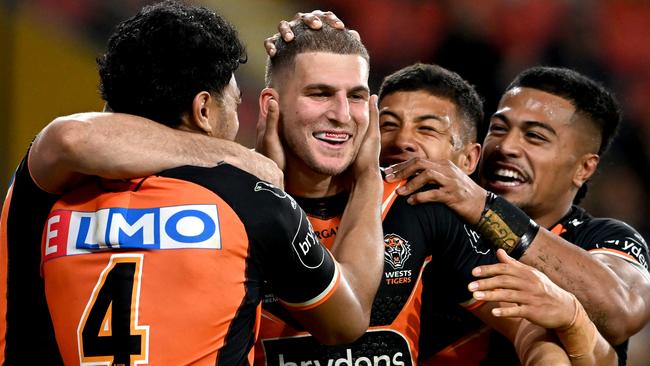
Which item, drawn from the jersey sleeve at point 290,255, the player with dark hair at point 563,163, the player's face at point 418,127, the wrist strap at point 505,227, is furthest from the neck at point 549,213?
the jersey sleeve at point 290,255

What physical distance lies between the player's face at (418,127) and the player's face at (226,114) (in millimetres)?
1281

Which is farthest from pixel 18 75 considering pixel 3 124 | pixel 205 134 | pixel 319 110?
pixel 205 134

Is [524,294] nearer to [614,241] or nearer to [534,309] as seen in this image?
[534,309]

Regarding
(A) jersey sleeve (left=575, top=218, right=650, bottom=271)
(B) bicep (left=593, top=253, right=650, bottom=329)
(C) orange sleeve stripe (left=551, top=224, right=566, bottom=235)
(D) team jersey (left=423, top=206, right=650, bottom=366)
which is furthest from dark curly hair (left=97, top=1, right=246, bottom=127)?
(C) orange sleeve stripe (left=551, top=224, right=566, bottom=235)

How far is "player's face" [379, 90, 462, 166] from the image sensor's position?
4.02 m

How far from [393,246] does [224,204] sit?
1.00 meters

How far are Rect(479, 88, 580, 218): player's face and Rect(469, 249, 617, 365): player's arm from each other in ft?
4.25

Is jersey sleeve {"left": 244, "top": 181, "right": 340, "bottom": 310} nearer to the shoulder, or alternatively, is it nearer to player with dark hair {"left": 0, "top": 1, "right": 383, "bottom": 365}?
player with dark hair {"left": 0, "top": 1, "right": 383, "bottom": 365}

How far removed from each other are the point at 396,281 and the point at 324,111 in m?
0.68

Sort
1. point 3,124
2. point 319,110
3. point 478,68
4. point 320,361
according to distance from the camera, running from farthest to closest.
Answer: point 478,68 < point 3,124 < point 319,110 < point 320,361

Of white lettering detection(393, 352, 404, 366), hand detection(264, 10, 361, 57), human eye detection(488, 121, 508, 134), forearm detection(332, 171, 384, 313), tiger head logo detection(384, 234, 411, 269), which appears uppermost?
hand detection(264, 10, 361, 57)

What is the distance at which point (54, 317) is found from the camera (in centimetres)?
262

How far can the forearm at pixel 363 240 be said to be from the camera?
9.76 ft

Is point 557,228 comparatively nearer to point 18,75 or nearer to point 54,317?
point 54,317
